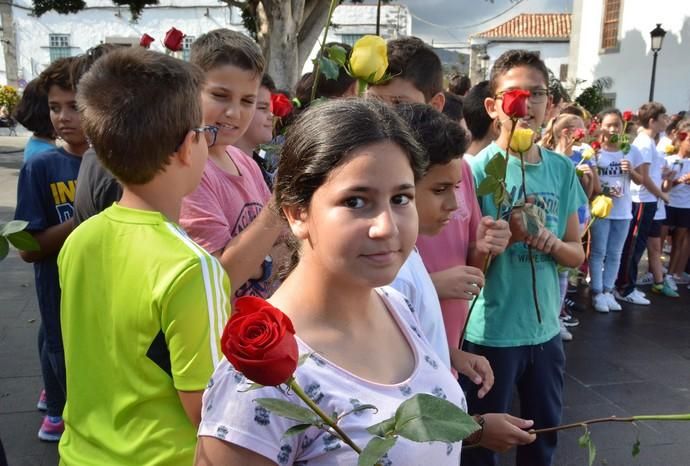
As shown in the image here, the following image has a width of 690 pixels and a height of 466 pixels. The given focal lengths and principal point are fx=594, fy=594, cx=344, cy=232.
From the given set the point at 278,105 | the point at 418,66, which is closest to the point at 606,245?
the point at 418,66

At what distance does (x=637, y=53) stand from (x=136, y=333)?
24611 millimetres

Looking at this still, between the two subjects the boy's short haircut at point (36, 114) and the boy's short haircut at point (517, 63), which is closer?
the boy's short haircut at point (517, 63)

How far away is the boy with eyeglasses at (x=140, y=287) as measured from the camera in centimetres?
122

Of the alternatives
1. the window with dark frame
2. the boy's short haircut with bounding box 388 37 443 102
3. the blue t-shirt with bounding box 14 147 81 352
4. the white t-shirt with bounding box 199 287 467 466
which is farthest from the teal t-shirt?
the window with dark frame

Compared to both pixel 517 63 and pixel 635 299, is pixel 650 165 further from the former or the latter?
pixel 517 63

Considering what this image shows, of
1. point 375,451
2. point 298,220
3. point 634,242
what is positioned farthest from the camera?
point 634,242

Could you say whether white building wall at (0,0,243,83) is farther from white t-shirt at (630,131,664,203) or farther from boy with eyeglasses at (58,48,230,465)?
boy with eyeglasses at (58,48,230,465)

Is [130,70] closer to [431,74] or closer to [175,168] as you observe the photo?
[175,168]

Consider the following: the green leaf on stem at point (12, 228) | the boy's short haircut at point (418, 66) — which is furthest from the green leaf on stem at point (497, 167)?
the green leaf on stem at point (12, 228)

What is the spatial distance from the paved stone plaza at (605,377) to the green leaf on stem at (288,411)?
1736mm

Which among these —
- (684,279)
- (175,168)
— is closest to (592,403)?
(175,168)

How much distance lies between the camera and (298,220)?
3.81ft

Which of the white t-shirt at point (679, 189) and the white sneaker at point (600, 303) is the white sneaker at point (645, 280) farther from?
the white sneaker at point (600, 303)

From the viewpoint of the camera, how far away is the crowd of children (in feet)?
3.44
